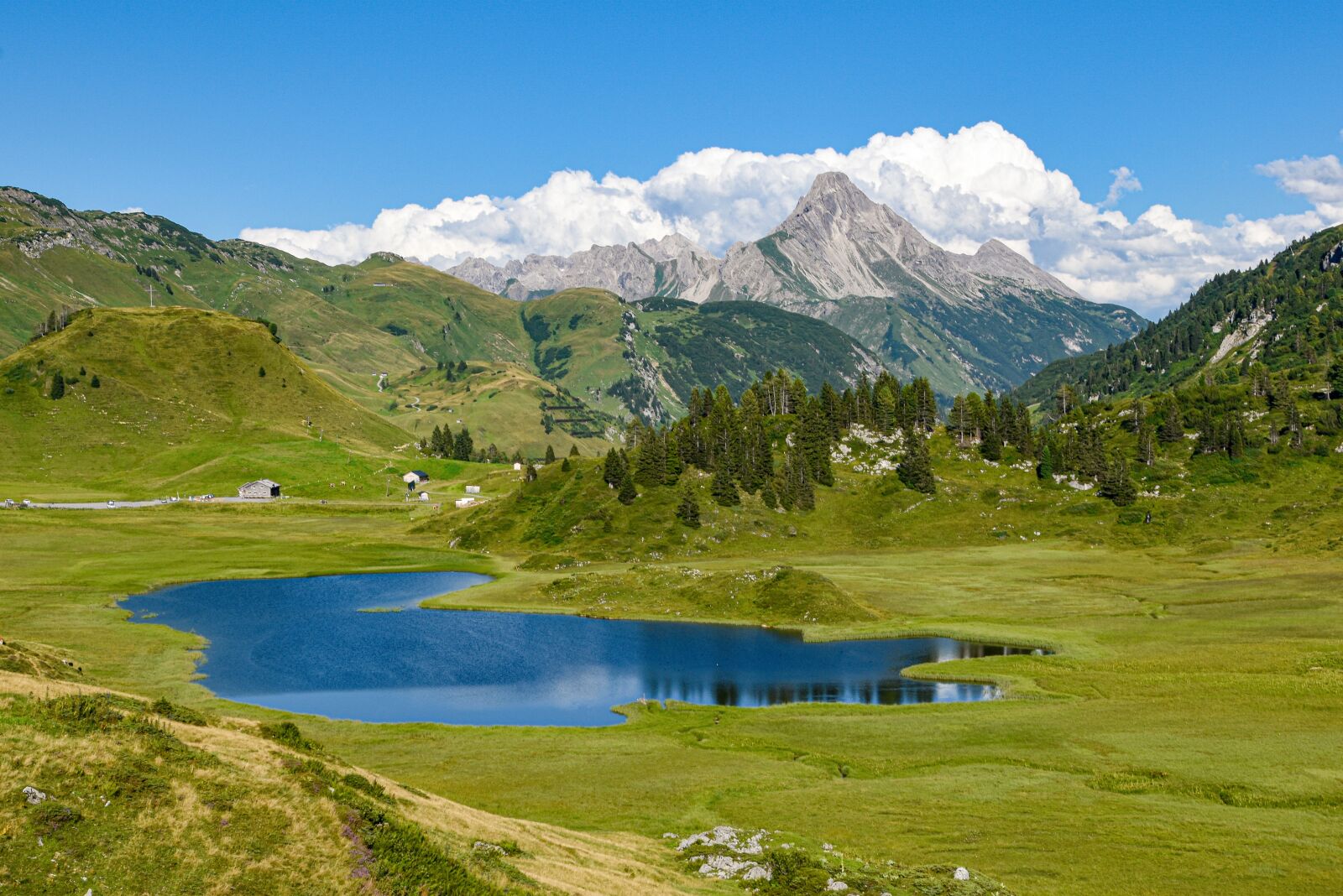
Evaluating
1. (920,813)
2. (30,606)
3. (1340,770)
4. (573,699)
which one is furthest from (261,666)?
(1340,770)

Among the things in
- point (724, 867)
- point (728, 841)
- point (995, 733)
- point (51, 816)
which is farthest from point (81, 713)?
point (995, 733)

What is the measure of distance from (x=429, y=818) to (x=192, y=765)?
10.2m

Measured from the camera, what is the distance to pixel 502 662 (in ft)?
343

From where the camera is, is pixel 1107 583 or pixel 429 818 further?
pixel 1107 583

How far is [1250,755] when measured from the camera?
5756 cm

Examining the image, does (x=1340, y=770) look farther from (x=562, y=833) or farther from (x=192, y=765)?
(x=192, y=765)

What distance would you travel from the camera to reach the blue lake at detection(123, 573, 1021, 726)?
8750 centimetres

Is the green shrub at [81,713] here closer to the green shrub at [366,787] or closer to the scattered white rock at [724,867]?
the green shrub at [366,787]

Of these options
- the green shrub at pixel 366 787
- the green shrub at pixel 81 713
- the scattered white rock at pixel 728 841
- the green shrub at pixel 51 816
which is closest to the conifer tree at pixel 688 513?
the scattered white rock at pixel 728 841

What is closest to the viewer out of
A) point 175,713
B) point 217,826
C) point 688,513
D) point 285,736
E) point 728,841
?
point 217,826

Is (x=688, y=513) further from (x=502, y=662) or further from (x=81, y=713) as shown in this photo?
(x=81, y=713)

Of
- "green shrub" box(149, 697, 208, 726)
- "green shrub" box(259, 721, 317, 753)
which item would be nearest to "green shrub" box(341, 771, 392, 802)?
"green shrub" box(259, 721, 317, 753)

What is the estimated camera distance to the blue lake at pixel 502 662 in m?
87.5

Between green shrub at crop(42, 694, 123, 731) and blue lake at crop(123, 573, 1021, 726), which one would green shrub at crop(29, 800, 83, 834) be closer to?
green shrub at crop(42, 694, 123, 731)
